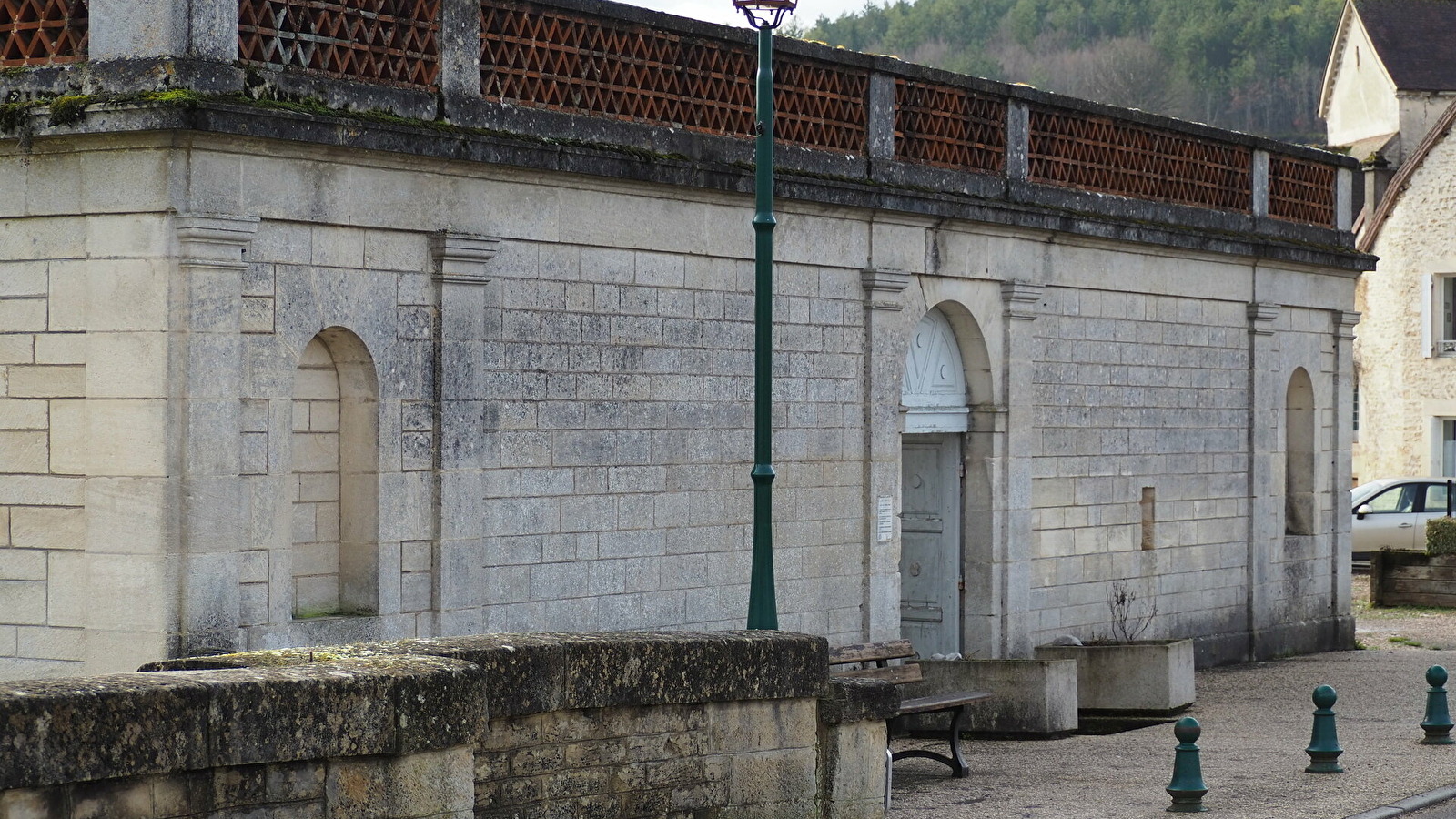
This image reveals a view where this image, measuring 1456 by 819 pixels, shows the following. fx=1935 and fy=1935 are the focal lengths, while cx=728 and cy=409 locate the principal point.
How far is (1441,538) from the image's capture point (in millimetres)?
24859

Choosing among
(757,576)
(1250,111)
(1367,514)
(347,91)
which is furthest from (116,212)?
(1250,111)

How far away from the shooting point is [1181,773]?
10.4 metres

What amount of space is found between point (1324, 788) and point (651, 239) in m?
5.32

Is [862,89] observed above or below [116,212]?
above

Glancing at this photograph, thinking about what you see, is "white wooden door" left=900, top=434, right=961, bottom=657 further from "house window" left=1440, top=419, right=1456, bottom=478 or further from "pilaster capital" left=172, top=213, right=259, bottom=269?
"house window" left=1440, top=419, right=1456, bottom=478

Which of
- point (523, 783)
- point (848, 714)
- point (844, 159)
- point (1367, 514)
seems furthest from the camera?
point (1367, 514)

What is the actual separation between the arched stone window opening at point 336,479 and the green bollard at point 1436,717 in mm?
7085

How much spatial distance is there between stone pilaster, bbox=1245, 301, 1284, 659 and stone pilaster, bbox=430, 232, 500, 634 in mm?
10414

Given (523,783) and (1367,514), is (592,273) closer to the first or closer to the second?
(523,783)


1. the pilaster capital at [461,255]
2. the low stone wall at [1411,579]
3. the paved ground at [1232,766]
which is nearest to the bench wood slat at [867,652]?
the paved ground at [1232,766]

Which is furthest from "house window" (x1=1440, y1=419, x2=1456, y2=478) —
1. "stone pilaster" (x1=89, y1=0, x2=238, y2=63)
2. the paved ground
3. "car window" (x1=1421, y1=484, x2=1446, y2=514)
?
"stone pilaster" (x1=89, y1=0, x2=238, y2=63)

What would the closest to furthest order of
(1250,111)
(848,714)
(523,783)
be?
(523,783) → (848,714) → (1250,111)

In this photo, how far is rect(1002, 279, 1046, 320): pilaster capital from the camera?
15.9 meters

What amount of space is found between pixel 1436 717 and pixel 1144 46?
266ft
